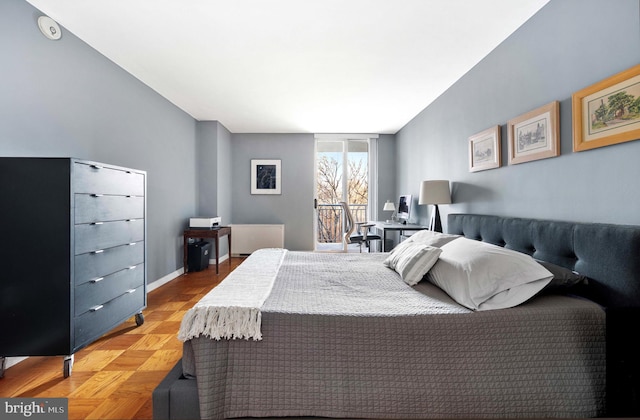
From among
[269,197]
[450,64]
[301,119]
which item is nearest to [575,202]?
[450,64]

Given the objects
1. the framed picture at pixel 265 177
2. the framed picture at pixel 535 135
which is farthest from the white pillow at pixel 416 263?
the framed picture at pixel 265 177

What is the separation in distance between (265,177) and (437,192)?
3.80 m

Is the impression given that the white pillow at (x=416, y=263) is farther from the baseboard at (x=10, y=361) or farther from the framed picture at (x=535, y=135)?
the baseboard at (x=10, y=361)

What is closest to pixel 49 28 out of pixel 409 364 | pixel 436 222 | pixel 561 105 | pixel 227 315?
pixel 227 315

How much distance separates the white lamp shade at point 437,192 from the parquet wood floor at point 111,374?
2861 millimetres

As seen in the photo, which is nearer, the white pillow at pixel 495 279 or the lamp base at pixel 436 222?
the white pillow at pixel 495 279

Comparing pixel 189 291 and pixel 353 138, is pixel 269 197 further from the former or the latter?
pixel 189 291

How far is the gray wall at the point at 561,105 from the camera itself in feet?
5.08

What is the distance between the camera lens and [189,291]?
3820mm

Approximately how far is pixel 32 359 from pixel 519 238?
3.56 meters

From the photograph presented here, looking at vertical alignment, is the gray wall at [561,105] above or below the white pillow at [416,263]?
above

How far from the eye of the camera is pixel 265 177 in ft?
20.7

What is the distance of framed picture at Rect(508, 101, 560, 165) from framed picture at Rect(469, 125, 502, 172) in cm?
15

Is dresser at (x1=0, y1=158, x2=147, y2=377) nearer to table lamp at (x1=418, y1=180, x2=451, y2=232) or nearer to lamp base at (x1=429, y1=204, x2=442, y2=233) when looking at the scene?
table lamp at (x1=418, y1=180, x2=451, y2=232)
